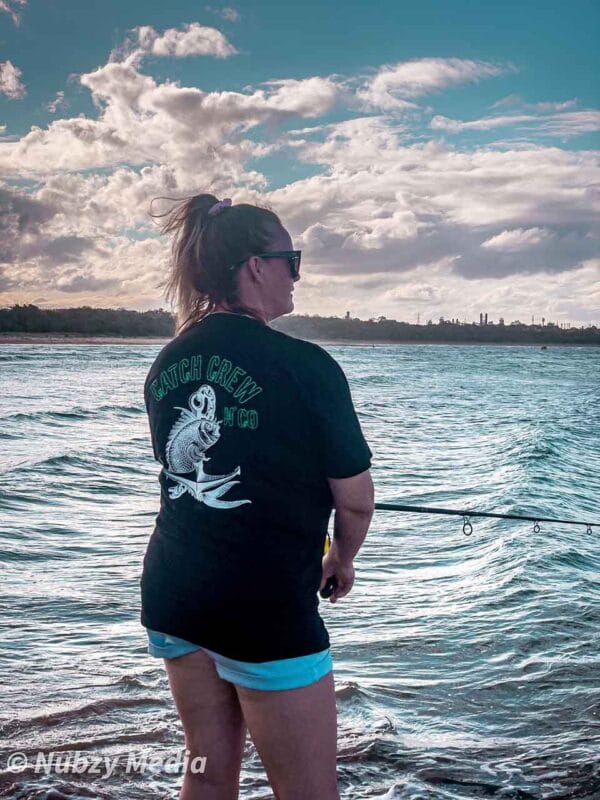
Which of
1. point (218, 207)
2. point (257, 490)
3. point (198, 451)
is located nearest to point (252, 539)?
point (257, 490)

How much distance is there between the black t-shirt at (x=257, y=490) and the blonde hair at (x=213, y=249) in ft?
0.58

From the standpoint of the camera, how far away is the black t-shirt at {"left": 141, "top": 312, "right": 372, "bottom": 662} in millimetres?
2070

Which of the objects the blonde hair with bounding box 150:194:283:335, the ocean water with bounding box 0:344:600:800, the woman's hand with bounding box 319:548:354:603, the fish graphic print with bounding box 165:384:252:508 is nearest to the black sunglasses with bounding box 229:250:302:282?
the blonde hair with bounding box 150:194:283:335

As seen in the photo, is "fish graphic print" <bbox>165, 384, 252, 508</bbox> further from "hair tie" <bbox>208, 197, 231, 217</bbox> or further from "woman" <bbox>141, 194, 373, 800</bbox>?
"hair tie" <bbox>208, 197, 231, 217</bbox>

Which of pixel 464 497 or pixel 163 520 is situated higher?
pixel 163 520

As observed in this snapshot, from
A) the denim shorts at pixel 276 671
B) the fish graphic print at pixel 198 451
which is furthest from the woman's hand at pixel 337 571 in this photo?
the fish graphic print at pixel 198 451

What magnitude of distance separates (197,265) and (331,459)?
70cm

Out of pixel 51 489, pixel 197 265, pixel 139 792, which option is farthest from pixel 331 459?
pixel 51 489

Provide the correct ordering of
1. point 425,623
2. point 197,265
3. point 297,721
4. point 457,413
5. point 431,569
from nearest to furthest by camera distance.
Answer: point 297,721 → point 197,265 → point 425,623 → point 431,569 → point 457,413

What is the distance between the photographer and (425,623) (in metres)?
6.37

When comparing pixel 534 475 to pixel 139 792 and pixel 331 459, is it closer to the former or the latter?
pixel 139 792

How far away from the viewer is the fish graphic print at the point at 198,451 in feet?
6.92

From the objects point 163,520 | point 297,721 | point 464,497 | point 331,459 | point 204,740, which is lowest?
point 464,497

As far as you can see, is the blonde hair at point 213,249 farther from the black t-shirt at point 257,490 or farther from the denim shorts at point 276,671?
the denim shorts at point 276,671
